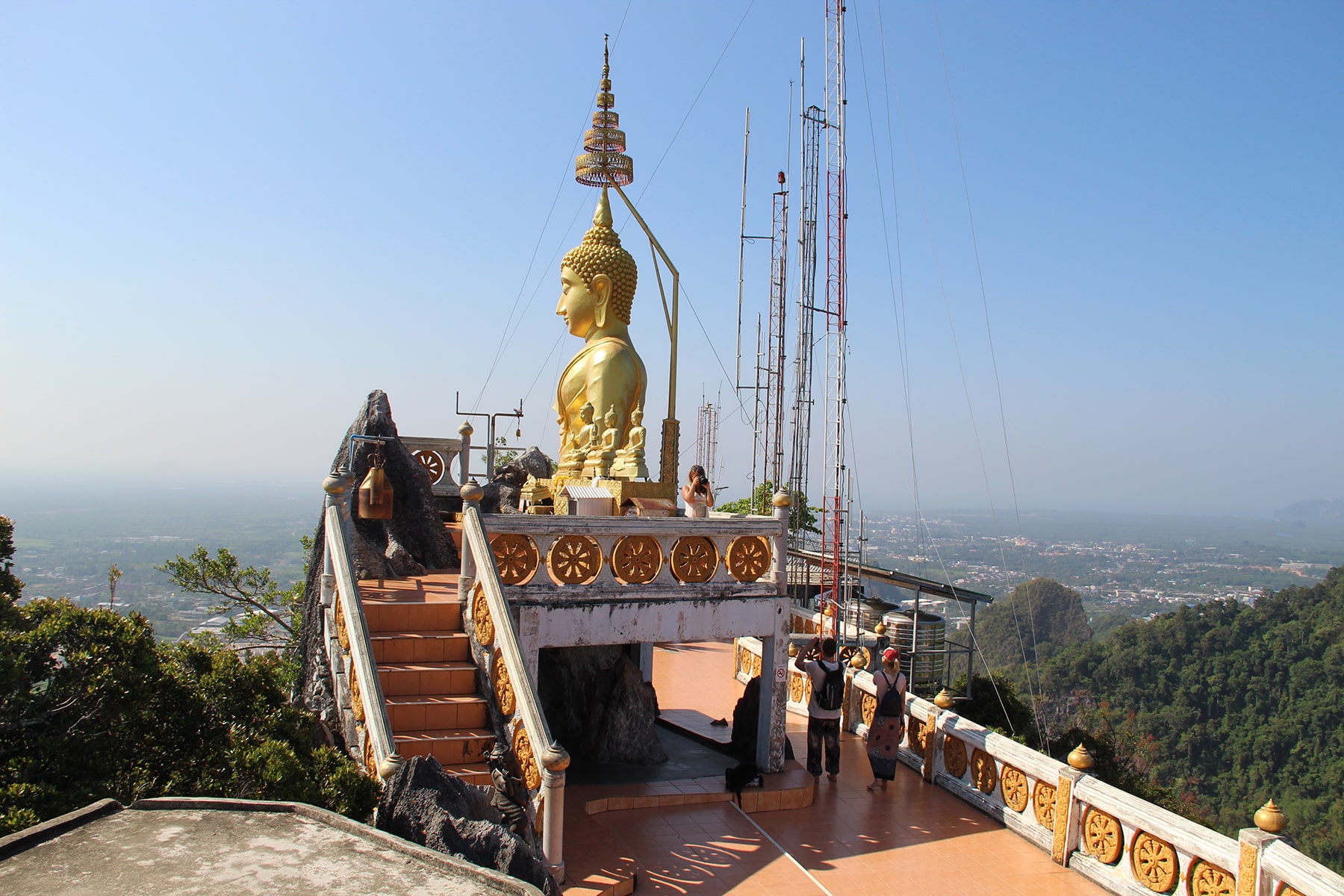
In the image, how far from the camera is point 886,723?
8695mm

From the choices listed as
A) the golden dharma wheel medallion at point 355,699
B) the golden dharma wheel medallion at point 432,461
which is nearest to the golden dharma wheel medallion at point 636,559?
the golden dharma wheel medallion at point 355,699

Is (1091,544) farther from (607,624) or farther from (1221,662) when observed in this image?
(607,624)

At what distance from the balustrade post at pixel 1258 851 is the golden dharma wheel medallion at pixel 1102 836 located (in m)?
1.18

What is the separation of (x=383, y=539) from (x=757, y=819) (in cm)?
470

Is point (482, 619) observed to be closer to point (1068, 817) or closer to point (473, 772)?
point (473, 772)

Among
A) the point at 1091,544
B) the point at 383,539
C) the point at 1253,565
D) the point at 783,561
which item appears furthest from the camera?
the point at 1091,544

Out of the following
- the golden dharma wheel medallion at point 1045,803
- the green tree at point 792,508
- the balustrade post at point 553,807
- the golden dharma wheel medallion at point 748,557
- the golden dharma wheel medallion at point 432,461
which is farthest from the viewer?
the green tree at point 792,508

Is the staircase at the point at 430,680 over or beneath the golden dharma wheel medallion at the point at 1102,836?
over

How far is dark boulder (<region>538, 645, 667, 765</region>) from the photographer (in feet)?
29.8

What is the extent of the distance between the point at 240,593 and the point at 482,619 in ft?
40.0

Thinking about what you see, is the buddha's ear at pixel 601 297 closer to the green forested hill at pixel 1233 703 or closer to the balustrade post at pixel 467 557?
the balustrade post at pixel 467 557

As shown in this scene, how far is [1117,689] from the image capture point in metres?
42.0

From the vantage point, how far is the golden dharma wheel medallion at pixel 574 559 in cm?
773

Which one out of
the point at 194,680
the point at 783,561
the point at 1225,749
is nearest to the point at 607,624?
the point at 783,561
